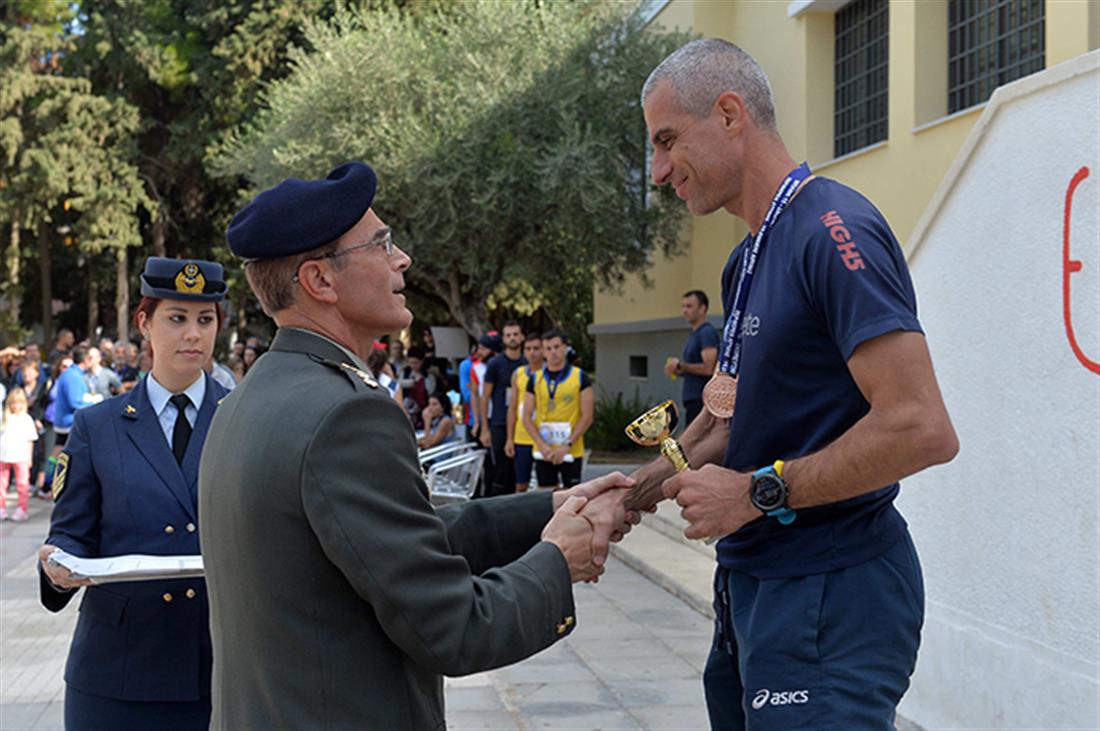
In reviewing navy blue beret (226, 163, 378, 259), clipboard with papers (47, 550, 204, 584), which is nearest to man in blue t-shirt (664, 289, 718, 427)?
clipboard with papers (47, 550, 204, 584)

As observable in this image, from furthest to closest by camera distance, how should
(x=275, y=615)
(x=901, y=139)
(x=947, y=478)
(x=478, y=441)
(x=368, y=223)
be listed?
(x=478, y=441), (x=901, y=139), (x=947, y=478), (x=368, y=223), (x=275, y=615)

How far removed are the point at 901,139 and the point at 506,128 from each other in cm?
840

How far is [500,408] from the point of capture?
45.3ft

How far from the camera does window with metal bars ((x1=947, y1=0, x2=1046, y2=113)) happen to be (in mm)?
10703

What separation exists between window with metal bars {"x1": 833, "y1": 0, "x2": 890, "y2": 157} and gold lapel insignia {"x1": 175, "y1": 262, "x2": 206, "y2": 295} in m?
11.2

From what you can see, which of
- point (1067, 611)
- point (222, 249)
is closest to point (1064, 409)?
point (1067, 611)

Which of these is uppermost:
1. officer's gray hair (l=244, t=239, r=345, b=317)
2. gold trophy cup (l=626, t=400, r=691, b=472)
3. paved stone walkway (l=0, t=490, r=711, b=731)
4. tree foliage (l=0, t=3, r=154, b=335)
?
tree foliage (l=0, t=3, r=154, b=335)

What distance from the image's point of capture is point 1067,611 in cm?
440

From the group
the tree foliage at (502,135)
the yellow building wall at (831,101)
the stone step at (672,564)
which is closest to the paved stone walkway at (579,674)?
the stone step at (672,564)

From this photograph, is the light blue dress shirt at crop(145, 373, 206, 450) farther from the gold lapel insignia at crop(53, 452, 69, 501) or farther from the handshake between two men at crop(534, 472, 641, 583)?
the handshake between two men at crop(534, 472, 641, 583)

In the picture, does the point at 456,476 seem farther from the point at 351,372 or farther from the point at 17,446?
the point at 351,372

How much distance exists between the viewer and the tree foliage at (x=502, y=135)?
19734 mm

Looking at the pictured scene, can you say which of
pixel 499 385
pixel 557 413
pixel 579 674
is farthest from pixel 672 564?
pixel 499 385

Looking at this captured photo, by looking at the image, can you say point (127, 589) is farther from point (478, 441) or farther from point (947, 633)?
point (478, 441)
